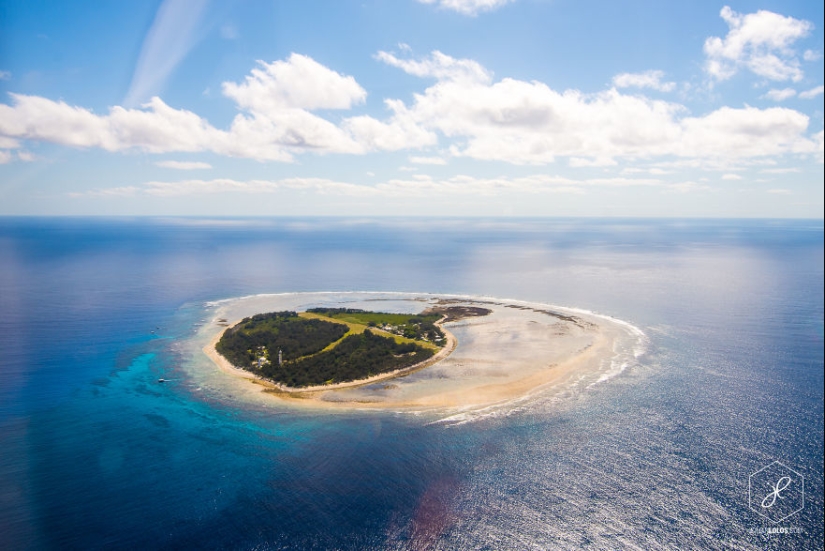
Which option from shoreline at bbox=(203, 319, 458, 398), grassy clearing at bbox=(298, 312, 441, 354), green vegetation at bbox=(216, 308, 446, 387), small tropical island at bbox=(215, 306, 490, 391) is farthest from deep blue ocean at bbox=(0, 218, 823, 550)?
grassy clearing at bbox=(298, 312, 441, 354)

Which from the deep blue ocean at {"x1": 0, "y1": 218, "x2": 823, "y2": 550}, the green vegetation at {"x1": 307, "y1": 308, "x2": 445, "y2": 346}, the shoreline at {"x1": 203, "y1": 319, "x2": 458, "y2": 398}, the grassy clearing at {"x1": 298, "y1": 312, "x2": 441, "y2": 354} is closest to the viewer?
the deep blue ocean at {"x1": 0, "y1": 218, "x2": 823, "y2": 550}

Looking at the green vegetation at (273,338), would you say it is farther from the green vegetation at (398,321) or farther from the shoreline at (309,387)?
the green vegetation at (398,321)

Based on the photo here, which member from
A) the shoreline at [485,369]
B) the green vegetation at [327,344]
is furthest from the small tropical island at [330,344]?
the shoreline at [485,369]

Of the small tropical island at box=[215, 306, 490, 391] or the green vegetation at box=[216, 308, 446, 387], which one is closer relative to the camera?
the small tropical island at box=[215, 306, 490, 391]

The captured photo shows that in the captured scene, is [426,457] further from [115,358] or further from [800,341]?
[800,341]

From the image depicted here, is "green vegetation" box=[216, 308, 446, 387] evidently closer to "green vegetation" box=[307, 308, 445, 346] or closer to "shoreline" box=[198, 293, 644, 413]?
"green vegetation" box=[307, 308, 445, 346]

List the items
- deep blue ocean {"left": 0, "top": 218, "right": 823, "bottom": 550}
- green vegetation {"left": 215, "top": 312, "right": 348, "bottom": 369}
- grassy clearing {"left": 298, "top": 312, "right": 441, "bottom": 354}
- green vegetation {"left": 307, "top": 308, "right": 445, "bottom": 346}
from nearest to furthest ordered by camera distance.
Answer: deep blue ocean {"left": 0, "top": 218, "right": 823, "bottom": 550}
green vegetation {"left": 215, "top": 312, "right": 348, "bottom": 369}
grassy clearing {"left": 298, "top": 312, "right": 441, "bottom": 354}
green vegetation {"left": 307, "top": 308, "right": 445, "bottom": 346}

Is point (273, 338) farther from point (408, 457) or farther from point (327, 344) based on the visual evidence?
point (408, 457)

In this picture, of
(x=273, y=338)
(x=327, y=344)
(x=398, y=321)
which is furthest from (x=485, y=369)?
(x=273, y=338)
